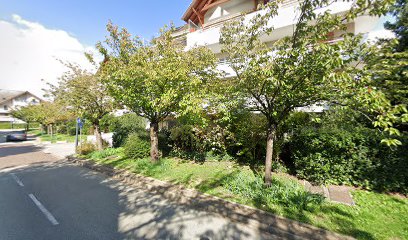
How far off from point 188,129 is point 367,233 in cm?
734

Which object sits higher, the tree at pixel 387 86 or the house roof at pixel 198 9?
the house roof at pixel 198 9

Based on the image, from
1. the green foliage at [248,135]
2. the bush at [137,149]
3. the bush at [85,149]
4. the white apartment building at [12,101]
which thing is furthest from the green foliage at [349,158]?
the white apartment building at [12,101]

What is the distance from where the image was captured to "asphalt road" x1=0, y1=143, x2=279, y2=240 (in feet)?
12.0

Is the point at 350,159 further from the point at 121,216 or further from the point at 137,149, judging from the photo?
the point at 137,149

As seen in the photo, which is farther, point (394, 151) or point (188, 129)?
point (188, 129)

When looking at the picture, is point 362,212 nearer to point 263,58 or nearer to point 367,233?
point 367,233

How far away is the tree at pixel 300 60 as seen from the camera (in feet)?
11.3

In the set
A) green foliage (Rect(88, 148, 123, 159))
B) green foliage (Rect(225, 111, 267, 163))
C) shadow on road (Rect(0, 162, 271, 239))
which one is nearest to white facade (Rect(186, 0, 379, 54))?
green foliage (Rect(225, 111, 267, 163))

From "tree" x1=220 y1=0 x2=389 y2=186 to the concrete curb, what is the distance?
1363 mm

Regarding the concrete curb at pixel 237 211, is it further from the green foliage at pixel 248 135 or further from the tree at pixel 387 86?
the green foliage at pixel 248 135

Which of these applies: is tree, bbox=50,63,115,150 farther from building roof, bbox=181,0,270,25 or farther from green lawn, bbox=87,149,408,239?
building roof, bbox=181,0,270,25

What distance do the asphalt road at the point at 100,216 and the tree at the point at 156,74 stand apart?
300cm

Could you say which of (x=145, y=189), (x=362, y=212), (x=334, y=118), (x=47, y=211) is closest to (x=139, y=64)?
(x=145, y=189)

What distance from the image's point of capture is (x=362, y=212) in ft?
13.4
